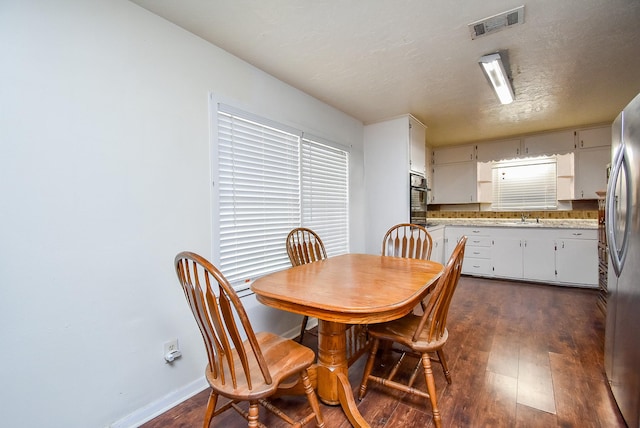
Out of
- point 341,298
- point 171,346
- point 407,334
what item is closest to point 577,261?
point 407,334

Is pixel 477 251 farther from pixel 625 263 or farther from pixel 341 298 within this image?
pixel 341 298

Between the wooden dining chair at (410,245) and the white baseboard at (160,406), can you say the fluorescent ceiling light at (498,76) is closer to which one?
the wooden dining chair at (410,245)

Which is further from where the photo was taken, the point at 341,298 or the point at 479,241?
the point at 479,241

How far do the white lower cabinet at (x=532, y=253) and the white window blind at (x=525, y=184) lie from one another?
31.3 inches

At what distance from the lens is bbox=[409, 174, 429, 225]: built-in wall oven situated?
131 inches

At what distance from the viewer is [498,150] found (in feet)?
14.6

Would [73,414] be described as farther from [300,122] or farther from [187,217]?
[300,122]

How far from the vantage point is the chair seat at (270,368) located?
41.0 inches

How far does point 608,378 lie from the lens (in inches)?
65.6

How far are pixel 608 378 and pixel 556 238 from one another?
2.64 m

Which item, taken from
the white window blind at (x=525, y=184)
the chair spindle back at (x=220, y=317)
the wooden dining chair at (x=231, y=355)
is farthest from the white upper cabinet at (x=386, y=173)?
the chair spindle back at (x=220, y=317)

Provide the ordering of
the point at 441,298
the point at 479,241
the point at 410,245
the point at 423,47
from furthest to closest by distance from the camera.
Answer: the point at 479,241, the point at 410,245, the point at 423,47, the point at 441,298

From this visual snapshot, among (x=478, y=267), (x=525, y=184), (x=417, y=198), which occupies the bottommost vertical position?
(x=478, y=267)

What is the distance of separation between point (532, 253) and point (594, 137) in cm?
177
